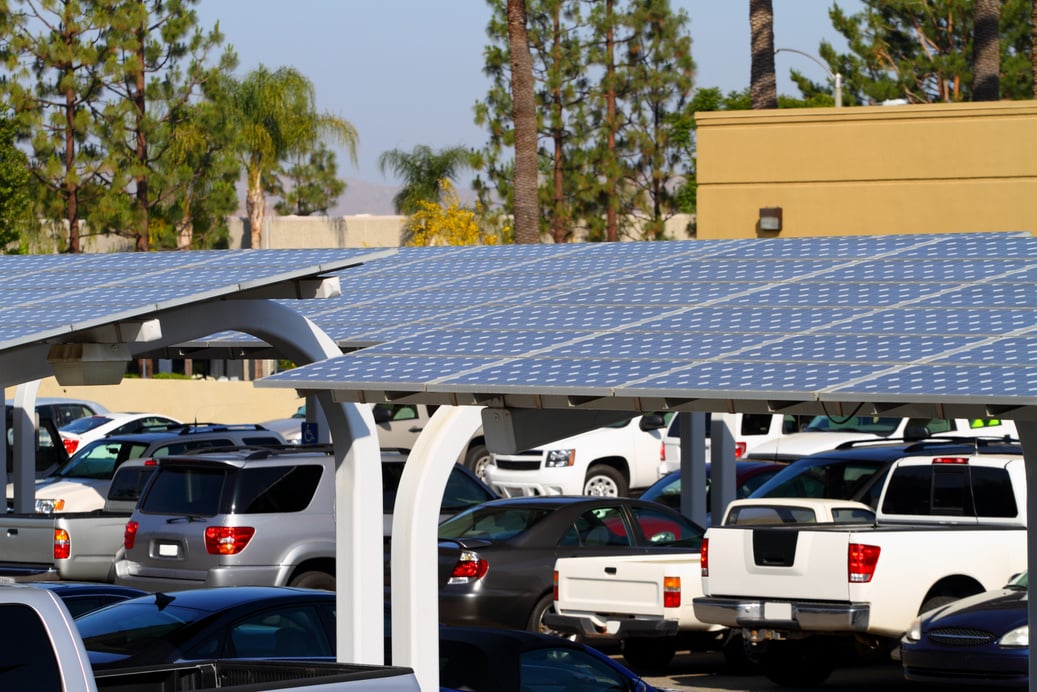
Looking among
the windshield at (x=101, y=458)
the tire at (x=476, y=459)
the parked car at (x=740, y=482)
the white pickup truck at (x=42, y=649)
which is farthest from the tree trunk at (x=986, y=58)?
the white pickup truck at (x=42, y=649)

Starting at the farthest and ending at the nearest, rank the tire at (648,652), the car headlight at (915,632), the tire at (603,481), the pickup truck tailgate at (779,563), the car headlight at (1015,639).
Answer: the tire at (603,481)
the tire at (648,652)
the pickup truck tailgate at (779,563)
the car headlight at (915,632)
the car headlight at (1015,639)

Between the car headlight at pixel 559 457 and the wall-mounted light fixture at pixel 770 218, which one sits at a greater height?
the wall-mounted light fixture at pixel 770 218

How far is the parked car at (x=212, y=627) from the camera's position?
9492 millimetres

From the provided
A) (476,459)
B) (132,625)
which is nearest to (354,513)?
(132,625)

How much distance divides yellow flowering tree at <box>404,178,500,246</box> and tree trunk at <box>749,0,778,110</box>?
30.6 metres

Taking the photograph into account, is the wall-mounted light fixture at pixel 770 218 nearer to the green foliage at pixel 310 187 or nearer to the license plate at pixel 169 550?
the license plate at pixel 169 550

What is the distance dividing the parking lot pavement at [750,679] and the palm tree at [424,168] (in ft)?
171

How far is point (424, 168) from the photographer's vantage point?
67938 millimetres

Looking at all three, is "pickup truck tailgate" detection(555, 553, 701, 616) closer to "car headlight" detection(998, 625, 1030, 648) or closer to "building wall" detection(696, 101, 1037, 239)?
"car headlight" detection(998, 625, 1030, 648)

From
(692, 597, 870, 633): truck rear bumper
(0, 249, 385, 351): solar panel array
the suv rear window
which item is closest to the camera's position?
(0, 249, 385, 351): solar panel array

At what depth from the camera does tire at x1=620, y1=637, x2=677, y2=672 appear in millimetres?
15805

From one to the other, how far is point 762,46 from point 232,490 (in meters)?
15.7

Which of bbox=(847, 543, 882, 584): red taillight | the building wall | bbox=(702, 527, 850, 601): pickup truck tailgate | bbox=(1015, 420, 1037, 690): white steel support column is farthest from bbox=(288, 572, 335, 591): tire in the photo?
bbox=(1015, 420, 1037, 690): white steel support column

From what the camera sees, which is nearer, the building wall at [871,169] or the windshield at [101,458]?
the building wall at [871,169]
